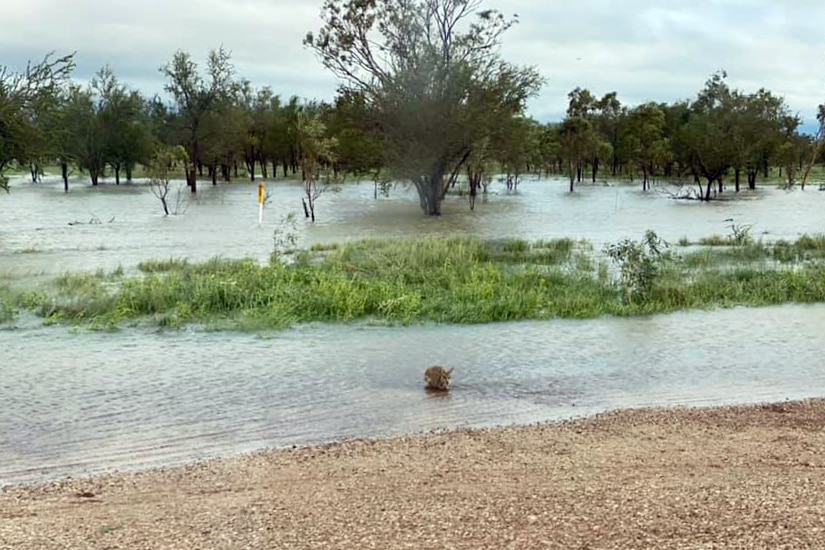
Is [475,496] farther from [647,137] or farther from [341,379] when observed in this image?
[647,137]

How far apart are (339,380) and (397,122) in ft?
103

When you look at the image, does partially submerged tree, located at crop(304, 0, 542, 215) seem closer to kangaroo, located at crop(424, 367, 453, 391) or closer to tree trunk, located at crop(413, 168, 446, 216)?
tree trunk, located at crop(413, 168, 446, 216)

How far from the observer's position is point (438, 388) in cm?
935

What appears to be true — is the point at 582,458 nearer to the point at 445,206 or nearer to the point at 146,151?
the point at 445,206

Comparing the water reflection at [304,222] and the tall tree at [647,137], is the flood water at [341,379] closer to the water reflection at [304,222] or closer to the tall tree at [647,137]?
the water reflection at [304,222]

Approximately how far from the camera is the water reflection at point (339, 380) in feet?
25.3

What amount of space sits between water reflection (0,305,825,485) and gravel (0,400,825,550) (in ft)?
3.09

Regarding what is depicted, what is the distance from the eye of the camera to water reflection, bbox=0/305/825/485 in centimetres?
772

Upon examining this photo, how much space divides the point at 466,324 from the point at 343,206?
35547 millimetres

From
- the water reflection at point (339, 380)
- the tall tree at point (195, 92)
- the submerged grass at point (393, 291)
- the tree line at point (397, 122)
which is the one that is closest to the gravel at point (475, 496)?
the water reflection at point (339, 380)

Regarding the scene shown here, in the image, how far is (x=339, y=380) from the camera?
9.95 metres

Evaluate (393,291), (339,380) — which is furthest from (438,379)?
(393,291)

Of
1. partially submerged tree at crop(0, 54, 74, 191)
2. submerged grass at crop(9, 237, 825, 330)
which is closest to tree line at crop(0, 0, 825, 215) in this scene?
partially submerged tree at crop(0, 54, 74, 191)

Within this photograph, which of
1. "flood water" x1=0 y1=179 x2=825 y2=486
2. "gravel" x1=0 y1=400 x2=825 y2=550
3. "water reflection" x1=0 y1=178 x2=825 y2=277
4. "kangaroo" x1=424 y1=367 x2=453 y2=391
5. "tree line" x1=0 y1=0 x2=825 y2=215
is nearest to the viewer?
"gravel" x1=0 y1=400 x2=825 y2=550
